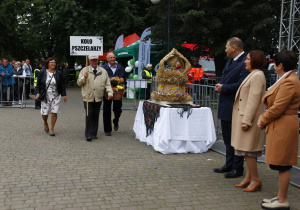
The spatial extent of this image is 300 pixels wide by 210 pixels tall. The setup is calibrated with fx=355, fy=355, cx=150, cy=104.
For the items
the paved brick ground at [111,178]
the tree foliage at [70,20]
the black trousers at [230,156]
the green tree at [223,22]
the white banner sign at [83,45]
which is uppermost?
the tree foliage at [70,20]


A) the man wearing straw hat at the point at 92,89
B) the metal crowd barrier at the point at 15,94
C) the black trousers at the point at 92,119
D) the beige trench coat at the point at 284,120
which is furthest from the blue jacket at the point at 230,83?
the metal crowd barrier at the point at 15,94

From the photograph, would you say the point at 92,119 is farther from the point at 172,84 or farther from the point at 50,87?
the point at 172,84

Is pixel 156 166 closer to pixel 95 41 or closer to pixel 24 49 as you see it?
pixel 95 41

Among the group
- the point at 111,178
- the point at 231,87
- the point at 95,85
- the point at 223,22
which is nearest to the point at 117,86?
the point at 95,85

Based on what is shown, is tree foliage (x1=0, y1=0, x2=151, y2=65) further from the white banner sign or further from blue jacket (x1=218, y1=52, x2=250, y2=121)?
blue jacket (x1=218, y1=52, x2=250, y2=121)

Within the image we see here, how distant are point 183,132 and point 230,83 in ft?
6.23

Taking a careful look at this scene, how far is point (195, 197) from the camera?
4.64 metres

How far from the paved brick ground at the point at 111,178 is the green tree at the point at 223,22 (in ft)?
27.5

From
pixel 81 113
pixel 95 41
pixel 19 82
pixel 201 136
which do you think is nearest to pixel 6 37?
pixel 19 82

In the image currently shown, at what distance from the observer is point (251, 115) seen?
15.1 feet

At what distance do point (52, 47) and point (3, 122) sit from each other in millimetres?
20898

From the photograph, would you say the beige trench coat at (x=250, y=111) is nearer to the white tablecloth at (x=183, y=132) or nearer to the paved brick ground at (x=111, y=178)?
the paved brick ground at (x=111, y=178)

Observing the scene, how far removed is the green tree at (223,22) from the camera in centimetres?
1475

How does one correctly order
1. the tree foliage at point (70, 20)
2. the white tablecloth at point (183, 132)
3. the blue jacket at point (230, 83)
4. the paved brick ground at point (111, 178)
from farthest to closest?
the tree foliage at point (70, 20), the white tablecloth at point (183, 132), the blue jacket at point (230, 83), the paved brick ground at point (111, 178)
